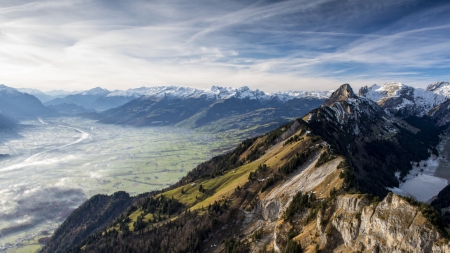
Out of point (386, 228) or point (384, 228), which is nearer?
point (386, 228)

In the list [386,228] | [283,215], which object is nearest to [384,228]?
[386,228]

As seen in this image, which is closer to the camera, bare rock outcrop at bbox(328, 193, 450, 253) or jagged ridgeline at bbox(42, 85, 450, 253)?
bare rock outcrop at bbox(328, 193, 450, 253)

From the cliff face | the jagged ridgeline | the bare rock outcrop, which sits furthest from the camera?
the jagged ridgeline

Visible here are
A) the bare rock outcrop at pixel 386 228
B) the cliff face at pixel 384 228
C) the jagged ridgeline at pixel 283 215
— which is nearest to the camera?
the bare rock outcrop at pixel 386 228

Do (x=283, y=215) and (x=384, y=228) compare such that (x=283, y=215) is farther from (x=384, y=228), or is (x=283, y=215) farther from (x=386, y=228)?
(x=386, y=228)

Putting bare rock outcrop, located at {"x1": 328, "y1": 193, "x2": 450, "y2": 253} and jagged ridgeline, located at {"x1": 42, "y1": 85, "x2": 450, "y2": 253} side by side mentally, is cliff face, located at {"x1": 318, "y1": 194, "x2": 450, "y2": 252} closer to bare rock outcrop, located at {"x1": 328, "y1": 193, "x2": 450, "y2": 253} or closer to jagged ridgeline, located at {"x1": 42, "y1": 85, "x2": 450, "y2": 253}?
bare rock outcrop, located at {"x1": 328, "y1": 193, "x2": 450, "y2": 253}

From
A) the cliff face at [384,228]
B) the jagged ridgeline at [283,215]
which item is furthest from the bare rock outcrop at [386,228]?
the jagged ridgeline at [283,215]

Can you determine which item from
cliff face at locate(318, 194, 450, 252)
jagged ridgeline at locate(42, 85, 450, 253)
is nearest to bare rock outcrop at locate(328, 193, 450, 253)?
cliff face at locate(318, 194, 450, 252)

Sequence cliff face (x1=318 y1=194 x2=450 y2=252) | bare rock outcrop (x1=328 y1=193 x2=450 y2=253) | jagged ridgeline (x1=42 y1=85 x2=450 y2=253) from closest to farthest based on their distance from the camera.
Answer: bare rock outcrop (x1=328 y1=193 x2=450 y2=253) < cliff face (x1=318 y1=194 x2=450 y2=252) < jagged ridgeline (x1=42 y1=85 x2=450 y2=253)

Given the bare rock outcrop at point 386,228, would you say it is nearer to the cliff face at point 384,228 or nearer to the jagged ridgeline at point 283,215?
the cliff face at point 384,228

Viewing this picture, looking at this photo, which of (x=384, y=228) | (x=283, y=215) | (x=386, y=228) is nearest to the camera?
(x=386, y=228)

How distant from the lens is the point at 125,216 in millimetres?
173875

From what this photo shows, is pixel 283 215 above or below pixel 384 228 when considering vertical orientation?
below

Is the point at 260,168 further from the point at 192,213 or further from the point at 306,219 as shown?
the point at 306,219
